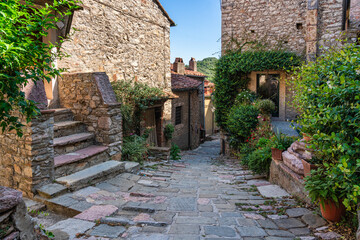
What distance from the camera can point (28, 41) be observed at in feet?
7.91

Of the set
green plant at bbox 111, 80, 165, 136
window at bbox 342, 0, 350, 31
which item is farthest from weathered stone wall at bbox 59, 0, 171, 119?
window at bbox 342, 0, 350, 31

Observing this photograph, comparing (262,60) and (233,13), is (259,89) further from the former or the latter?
(233,13)

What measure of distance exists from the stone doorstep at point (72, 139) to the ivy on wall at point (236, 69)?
605 cm

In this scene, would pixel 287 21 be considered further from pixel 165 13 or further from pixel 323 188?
pixel 323 188

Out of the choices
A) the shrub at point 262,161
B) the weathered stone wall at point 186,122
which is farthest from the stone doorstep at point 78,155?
the weathered stone wall at point 186,122

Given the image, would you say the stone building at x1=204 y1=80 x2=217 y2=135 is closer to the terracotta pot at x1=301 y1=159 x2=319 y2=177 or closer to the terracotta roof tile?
the terracotta roof tile

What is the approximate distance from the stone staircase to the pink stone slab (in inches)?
32.6

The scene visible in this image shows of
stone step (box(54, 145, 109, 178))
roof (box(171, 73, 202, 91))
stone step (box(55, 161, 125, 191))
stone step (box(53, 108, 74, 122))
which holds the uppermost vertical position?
roof (box(171, 73, 202, 91))

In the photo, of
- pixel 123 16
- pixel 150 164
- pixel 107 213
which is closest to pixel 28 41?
pixel 107 213

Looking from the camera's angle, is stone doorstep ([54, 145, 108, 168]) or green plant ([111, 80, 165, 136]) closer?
stone doorstep ([54, 145, 108, 168])

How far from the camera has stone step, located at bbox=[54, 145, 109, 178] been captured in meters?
4.73

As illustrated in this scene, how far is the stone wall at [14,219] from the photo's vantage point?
227cm

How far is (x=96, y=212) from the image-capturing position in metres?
3.67

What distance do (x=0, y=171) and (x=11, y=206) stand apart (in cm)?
286
